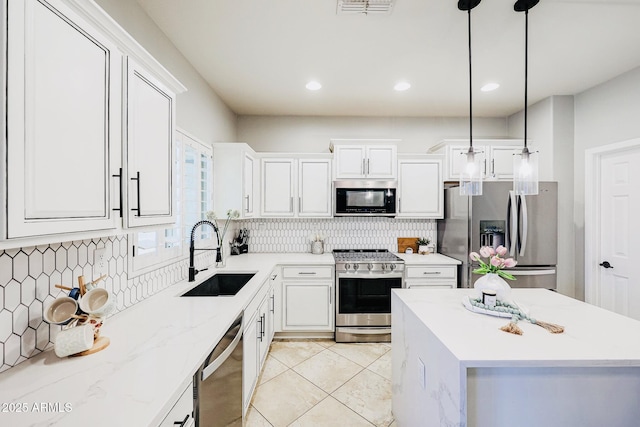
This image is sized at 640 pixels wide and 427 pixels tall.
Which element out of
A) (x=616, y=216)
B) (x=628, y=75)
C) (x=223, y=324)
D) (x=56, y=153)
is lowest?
(x=223, y=324)

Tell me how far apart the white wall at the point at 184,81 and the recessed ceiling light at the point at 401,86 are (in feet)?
6.38

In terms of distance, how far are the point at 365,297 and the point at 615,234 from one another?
8.51ft

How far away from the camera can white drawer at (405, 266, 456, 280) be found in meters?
3.24

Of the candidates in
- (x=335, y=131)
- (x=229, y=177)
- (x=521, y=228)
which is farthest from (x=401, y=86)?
(x=229, y=177)

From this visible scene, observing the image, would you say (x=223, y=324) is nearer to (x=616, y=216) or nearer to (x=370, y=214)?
(x=370, y=214)

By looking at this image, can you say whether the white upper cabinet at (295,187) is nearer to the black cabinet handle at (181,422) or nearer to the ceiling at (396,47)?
the ceiling at (396,47)

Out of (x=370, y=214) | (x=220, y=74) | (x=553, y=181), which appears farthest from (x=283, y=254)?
(x=553, y=181)

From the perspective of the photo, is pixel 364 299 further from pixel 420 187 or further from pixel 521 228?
pixel 521 228

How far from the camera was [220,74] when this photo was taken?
272 centimetres

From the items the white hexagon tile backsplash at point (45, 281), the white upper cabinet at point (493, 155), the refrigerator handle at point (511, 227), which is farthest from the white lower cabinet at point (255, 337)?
the white upper cabinet at point (493, 155)

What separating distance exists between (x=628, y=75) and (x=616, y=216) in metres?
1.34

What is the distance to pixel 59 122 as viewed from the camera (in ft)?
2.84

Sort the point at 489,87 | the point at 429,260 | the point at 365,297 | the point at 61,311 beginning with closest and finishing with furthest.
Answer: the point at 61,311, the point at 489,87, the point at 365,297, the point at 429,260

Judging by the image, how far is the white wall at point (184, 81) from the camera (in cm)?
168
